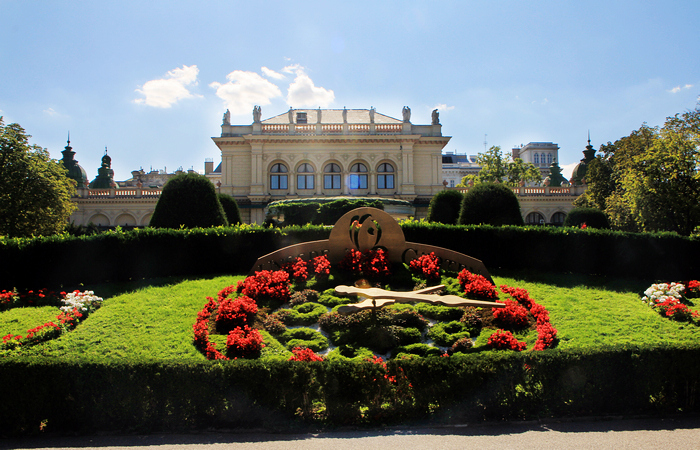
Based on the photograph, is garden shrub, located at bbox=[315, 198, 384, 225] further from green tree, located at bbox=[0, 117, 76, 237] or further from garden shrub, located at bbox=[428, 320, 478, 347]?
green tree, located at bbox=[0, 117, 76, 237]

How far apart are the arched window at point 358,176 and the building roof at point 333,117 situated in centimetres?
613

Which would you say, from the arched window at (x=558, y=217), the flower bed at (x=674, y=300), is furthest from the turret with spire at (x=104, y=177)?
the flower bed at (x=674, y=300)

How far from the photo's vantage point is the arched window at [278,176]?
44.1 metres

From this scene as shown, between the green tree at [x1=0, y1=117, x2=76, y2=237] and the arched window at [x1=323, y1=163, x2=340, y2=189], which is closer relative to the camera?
the green tree at [x1=0, y1=117, x2=76, y2=237]

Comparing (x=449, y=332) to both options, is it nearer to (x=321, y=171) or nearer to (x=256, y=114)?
(x=321, y=171)

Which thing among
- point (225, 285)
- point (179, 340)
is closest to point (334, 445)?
point (179, 340)

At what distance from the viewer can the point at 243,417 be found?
648 cm

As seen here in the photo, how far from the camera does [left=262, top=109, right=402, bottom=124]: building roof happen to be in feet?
156

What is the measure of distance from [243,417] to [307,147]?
38.6 m

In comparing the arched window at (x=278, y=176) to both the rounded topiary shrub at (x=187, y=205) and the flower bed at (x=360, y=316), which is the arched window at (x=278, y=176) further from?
the flower bed at (x=360, y=316)

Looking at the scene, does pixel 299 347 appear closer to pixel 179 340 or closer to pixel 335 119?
pixel 179 340

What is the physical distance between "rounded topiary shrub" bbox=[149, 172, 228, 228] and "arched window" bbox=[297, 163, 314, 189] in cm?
2741

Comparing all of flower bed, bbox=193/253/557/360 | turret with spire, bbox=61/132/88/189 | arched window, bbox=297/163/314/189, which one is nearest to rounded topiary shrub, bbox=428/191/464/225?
flower bed, bbox=193/253/557/360

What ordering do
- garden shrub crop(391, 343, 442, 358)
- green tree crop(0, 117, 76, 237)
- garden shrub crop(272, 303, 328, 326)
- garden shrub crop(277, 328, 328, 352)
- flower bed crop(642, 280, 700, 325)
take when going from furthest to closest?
green tree crop(0, 117, 76, 237)
flower bed crop(642, 280, 700, 325)
garden shrub crop(272, 303, 328, 326)
garden shrub crop(277, 328, 328, 352)
garden shrub crop(391, 343, 442, 358)
